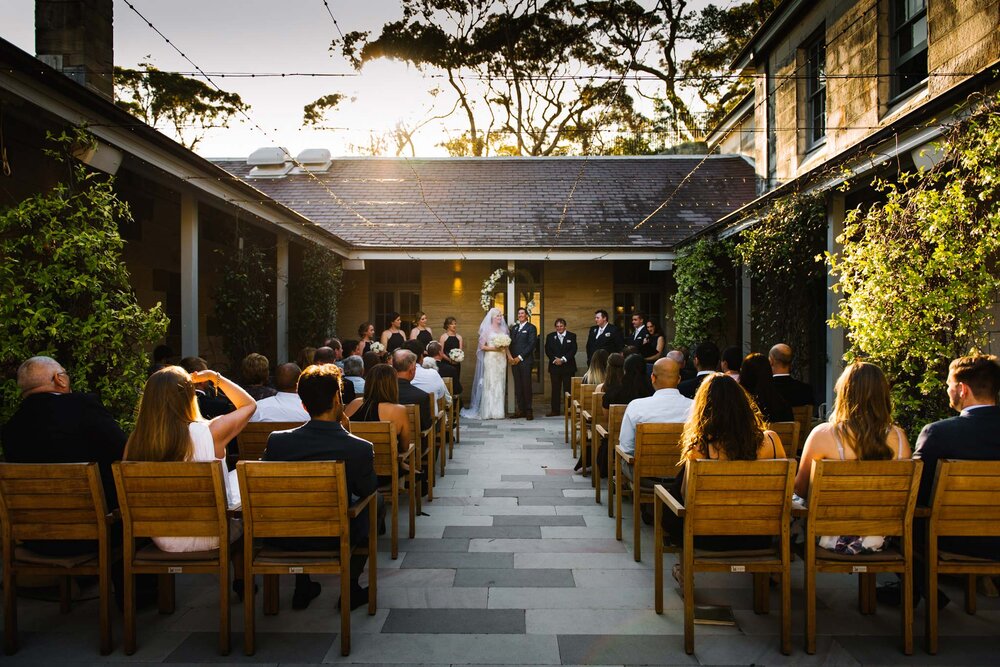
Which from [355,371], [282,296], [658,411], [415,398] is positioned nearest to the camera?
[658,411]

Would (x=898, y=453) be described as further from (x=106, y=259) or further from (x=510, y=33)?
(x=510, y=33)

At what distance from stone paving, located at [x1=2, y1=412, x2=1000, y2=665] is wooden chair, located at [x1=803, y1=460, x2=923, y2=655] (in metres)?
0.31

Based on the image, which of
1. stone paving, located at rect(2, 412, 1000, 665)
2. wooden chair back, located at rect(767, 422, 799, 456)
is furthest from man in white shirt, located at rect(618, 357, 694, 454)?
stone paving, located at rect(2, 412, 1000, 665)

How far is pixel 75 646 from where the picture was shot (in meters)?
3.33

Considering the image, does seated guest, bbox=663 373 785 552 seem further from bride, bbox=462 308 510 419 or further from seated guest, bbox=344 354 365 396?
bride, bbox=462 308 510 419

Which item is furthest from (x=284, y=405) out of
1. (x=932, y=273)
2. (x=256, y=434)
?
(x=932, y=273)

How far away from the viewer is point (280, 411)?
511 cm

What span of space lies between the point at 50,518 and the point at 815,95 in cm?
1188

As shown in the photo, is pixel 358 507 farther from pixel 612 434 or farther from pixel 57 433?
pixel 612 434

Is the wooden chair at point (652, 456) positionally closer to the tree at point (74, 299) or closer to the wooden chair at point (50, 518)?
the wooden chair at point (50, 518)

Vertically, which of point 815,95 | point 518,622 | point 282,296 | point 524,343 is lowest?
point 518,622

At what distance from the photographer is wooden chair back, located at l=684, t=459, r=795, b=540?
3229 millimetres

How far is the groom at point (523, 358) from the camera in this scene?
1217 centimetres

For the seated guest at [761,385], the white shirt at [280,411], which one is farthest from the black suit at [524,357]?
the white shirt at [280,411]
